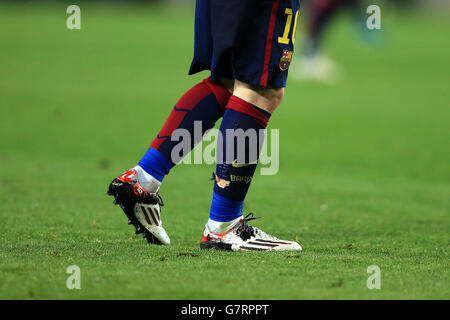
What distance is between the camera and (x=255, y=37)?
8.89ft

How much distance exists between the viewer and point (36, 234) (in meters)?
3.08

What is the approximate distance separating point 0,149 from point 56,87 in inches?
140

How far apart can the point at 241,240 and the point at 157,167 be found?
0.43m

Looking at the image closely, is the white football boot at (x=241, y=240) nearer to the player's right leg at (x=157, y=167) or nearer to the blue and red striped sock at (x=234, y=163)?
the blue and red striped sock at (x=234, y=163)

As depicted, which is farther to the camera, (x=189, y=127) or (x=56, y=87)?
(x=56, y=87)

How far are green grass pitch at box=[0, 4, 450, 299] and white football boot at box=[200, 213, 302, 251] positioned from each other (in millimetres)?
95

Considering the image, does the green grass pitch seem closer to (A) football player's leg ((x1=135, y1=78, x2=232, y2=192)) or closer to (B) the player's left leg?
(B) the player's left leg

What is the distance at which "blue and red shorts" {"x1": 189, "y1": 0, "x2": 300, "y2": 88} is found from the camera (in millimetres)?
2699

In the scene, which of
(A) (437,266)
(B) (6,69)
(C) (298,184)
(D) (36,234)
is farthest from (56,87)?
(A) (437,266)

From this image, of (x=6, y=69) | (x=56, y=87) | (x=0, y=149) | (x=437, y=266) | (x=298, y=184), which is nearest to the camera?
(x=437, y=266)

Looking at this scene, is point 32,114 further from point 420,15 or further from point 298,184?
point 420,15

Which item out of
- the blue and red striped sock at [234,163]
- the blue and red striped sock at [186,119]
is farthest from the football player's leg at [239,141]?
the blue and red striped sock at [186,119]
